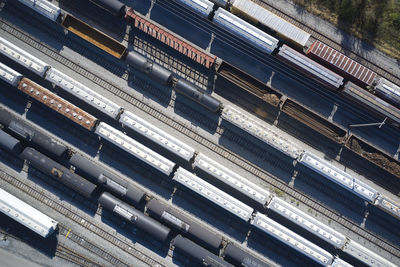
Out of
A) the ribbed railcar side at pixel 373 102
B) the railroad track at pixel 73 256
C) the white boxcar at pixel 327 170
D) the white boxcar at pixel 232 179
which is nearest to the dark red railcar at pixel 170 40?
the white boxcar at pixel 232 179

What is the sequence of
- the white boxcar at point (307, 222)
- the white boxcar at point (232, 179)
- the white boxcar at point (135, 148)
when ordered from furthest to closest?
the white boxcar at point (135, 148)
the white boxcar at point (232, 179)
the white boxcar at point (307, 222)

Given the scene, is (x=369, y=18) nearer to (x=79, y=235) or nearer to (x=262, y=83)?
(x=262, y=83)

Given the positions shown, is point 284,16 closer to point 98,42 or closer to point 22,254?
point 98,42

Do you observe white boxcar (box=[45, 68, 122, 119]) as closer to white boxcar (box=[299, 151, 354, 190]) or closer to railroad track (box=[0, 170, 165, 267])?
railroad track (box=[0, 170, 165, 267])

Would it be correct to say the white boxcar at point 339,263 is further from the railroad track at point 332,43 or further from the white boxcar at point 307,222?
the railroad track at point 332,43

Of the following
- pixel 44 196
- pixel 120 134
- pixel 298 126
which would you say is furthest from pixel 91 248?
pixel 298 126

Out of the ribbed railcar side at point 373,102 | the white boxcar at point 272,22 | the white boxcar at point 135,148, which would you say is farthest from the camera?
the white boxcar at point 272,22

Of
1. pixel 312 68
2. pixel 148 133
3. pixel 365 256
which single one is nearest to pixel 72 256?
pixel 148 133
